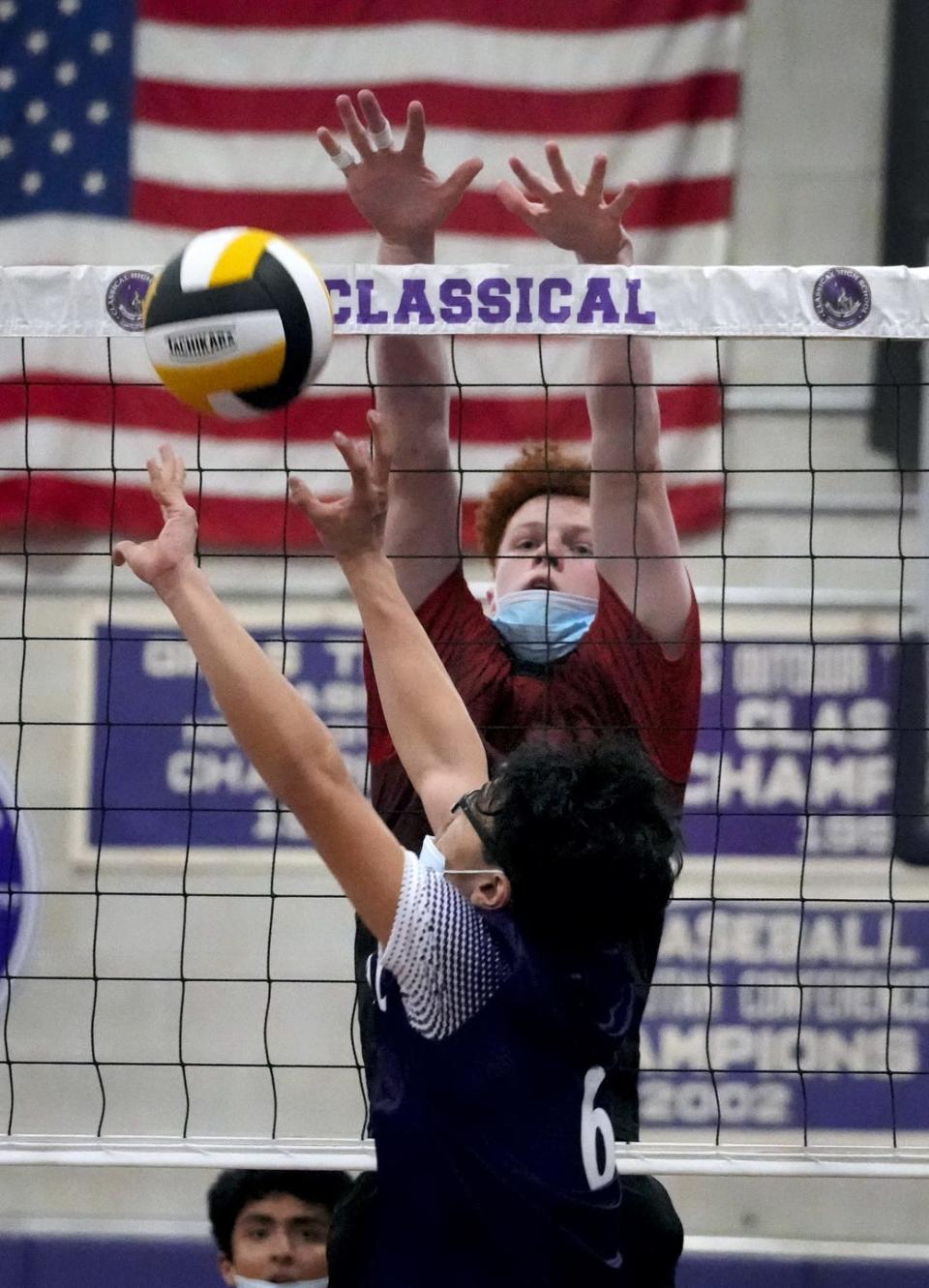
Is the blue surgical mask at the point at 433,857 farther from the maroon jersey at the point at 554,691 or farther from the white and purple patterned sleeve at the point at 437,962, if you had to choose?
the maroon jersey at the point at 554,691

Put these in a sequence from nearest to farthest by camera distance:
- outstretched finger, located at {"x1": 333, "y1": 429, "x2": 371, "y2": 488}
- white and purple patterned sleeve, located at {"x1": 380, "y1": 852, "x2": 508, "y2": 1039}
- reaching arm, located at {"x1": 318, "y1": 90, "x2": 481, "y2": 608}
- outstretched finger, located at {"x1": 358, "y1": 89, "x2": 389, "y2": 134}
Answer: white and purple patterned sleeve, located at {"x1": 380, "y1": 852, "x2": 508, "y2": 1039} → outstretched finger, located at {"x1": 333, "y1": 429, "x2": 371, "y2": 488} → outstretched finger, located at {"x1": 358, "y1": 89, "x2": 389, "y2": 134} → reaching arm, located at {"x1": 318, "y1": 90, "x2": 481, "y2": 608}

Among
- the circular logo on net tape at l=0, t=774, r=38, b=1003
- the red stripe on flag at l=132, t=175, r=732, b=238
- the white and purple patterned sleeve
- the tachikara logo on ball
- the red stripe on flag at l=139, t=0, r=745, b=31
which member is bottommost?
the circular logo on net tape at l=0, t=774, r=38, b=1003

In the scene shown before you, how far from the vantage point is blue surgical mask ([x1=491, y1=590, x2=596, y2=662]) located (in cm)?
313

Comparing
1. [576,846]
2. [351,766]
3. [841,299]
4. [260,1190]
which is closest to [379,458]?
[576,846]

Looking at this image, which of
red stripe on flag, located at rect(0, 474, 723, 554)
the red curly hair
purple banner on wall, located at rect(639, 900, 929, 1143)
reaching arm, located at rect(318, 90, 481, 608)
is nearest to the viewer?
reaching arm, located at rect(318, 90, 481, 608)

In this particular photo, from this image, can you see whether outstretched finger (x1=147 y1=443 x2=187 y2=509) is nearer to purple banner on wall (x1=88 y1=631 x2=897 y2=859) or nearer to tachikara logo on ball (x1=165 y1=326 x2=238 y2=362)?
tachikara logo on ball (x1=165 y1=326 x2=238 y2=362)

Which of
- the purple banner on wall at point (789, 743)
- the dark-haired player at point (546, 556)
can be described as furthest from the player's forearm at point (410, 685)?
the purple banner on wall at point (789, 743)

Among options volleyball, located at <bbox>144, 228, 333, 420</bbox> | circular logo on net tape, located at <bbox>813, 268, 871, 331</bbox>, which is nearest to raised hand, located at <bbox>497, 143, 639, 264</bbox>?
circular logo on net tape, located at <bbox>813, 268, 871, 331</bbox>

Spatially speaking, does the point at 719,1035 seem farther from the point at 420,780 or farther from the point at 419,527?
the point at 420,780

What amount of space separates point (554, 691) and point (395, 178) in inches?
38.1

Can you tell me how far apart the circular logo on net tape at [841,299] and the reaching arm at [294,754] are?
1.60 metres

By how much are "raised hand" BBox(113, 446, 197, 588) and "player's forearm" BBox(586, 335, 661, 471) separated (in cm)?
116

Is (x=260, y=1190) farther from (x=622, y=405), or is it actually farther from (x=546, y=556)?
(x=622, y=405)

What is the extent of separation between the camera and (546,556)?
3.19m
